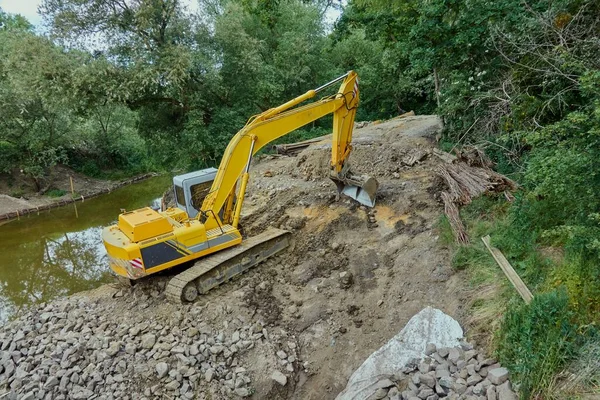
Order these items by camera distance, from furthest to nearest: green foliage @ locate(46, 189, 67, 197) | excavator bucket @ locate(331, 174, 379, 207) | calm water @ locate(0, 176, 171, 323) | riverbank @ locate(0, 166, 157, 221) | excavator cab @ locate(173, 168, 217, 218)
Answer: green foliage @ locate(46, 189, 67, 197)
riverbank @ locate(0, 166, 157, 221)
calm water @ locate(0, 176, 171, 323)
excavator bucket @ locate(331, 174, 379, 207)
excavator cab @ locate(173, 168, 217, 218)

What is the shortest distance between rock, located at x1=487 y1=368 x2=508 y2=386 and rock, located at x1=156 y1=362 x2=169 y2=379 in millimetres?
3848

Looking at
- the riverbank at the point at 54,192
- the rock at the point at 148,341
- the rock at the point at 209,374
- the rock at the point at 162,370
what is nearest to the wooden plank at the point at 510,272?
the rock at the point at 209,374

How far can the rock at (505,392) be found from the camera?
147 inches

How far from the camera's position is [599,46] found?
538 centimetres

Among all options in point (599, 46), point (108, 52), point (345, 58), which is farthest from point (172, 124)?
point (599, 46)

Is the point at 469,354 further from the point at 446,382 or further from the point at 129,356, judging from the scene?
the point at 129,356

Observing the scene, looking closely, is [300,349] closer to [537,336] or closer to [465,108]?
[537,336]

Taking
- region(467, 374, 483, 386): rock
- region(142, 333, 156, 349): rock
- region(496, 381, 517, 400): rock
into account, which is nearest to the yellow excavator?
region(142, 333, 156, 349): rock

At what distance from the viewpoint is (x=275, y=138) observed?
7.73m

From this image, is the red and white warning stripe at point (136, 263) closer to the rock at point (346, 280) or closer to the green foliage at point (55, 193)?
the rock at point (346, 280)

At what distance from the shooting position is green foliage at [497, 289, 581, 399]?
360cm

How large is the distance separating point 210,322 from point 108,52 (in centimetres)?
1181

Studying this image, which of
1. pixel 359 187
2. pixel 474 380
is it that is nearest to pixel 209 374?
pixel 474 380

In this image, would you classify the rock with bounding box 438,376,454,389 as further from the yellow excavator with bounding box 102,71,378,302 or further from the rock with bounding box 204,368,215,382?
the yellow excavator with bounding box 102,71,378,302
